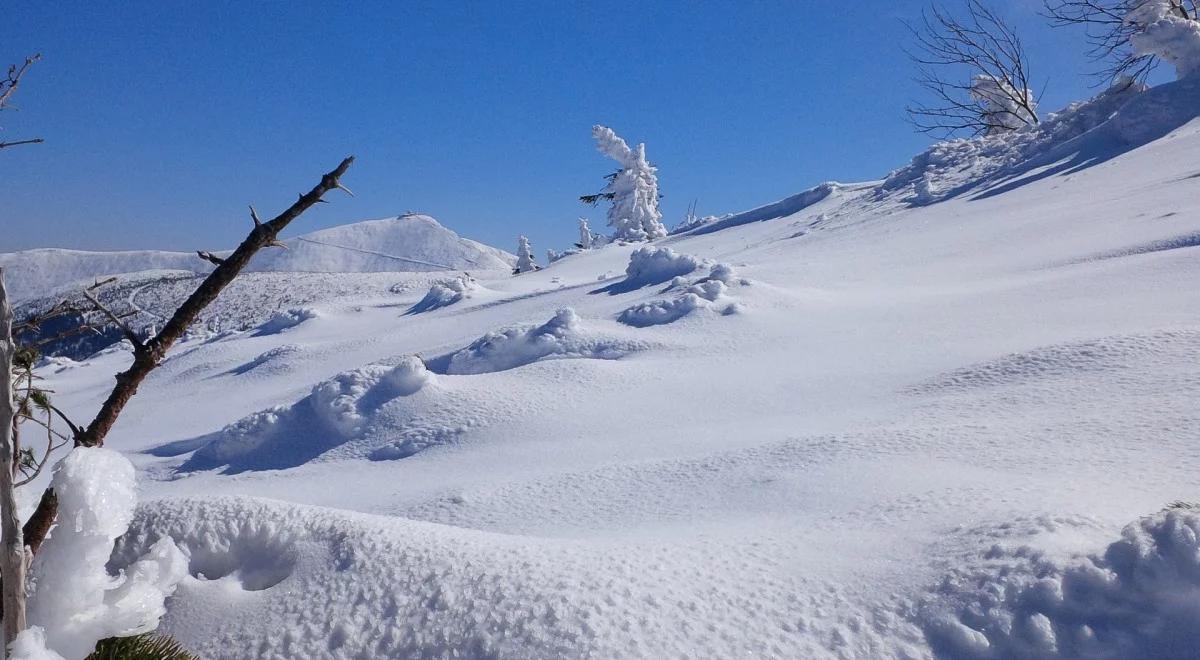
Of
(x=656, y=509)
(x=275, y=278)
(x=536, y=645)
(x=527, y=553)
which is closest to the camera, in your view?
(x=536, y=645)

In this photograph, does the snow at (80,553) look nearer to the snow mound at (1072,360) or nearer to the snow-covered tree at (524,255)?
the snow mound at (1072,360)

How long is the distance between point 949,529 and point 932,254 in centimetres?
870

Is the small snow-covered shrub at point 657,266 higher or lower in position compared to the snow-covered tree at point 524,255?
lower

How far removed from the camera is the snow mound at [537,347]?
24.5 feet

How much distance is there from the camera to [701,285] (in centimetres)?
895

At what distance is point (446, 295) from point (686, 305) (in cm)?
839

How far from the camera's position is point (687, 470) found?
4.13 m

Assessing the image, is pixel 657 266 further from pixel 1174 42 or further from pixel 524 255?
pixel 524 255

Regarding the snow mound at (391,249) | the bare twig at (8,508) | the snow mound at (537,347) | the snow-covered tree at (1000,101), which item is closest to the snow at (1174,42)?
the snow-covered tree at (1000,101)

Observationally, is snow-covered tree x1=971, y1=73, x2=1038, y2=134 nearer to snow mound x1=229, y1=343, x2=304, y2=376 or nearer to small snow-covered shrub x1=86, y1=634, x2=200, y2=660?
snow mound x1=229, y1=343, x2=304, y2=376

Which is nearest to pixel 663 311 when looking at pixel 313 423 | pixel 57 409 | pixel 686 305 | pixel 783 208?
pixel 686 305

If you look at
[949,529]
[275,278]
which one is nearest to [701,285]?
[949,529]

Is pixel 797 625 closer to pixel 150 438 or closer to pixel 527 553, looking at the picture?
pixel 527 553

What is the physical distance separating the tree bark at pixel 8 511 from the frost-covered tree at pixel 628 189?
30.1 meters
